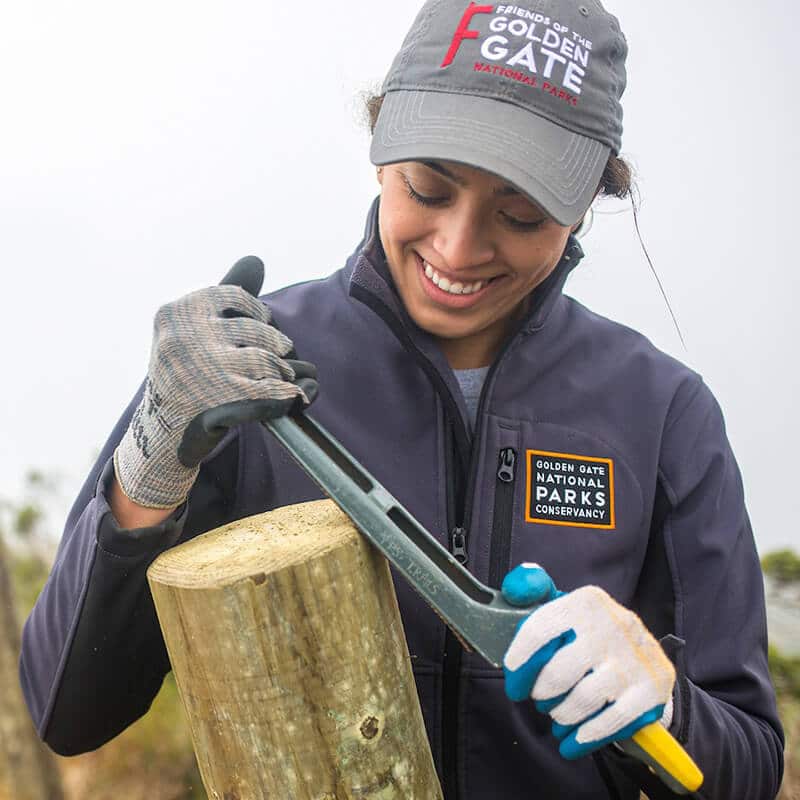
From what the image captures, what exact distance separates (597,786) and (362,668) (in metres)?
0.70

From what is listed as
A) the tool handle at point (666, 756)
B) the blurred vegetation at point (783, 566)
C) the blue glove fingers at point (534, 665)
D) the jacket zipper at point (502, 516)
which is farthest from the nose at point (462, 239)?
the blurred vegetation at point (783, 566)

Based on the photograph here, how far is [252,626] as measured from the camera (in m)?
1.13

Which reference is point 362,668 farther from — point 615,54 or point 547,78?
point 615,54

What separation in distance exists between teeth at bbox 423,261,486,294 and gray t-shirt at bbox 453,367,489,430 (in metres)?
0.19

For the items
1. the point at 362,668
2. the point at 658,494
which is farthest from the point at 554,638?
the point at 658,494

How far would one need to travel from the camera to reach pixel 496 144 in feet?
4.40

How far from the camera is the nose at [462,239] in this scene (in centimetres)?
141

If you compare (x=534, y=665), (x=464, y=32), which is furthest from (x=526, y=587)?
(x=464, y=32)

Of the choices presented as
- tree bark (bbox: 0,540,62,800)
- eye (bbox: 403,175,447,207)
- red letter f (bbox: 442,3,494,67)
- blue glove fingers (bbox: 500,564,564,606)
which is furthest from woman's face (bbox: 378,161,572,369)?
tree bark (bbox: 0,540,62,800)

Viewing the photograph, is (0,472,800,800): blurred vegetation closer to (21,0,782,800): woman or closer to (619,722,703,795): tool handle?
(21,0,782,800): woman

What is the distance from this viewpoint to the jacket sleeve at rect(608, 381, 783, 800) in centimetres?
157

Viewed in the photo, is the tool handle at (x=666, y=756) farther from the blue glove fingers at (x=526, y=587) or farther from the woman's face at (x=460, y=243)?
the woman's face at (x=460, y=243)

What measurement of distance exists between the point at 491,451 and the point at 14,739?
184cm

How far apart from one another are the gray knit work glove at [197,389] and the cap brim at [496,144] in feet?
1.12
